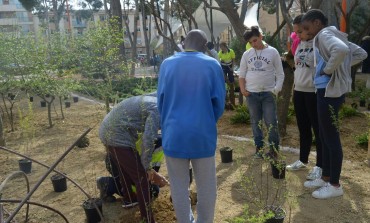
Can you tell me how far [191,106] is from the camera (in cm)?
203

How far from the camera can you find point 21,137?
592 cm

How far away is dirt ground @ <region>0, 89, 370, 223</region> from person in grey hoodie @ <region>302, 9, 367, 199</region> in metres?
0.35

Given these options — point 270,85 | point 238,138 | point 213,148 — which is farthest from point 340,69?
point 238,138

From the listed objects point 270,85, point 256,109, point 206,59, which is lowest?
point 256,109

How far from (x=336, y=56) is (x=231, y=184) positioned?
5.36ft

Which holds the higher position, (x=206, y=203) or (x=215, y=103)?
(x=215, y=103)

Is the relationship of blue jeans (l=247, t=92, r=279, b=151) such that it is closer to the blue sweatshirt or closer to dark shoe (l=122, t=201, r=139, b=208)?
dark shoe (l=122, t=201, r=139, b=208)

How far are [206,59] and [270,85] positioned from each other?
1863 mm

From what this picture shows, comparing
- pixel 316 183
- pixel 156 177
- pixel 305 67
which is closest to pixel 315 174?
pixel 316 183

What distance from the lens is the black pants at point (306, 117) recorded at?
10.7 ft

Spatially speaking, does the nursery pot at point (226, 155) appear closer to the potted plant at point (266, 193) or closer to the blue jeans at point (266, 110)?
the potted plant at point (266, 193)

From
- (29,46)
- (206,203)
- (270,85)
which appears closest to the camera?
(206,203)

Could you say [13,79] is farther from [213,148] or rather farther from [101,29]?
[213,148]

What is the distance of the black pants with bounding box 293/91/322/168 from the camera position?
3.25 m
